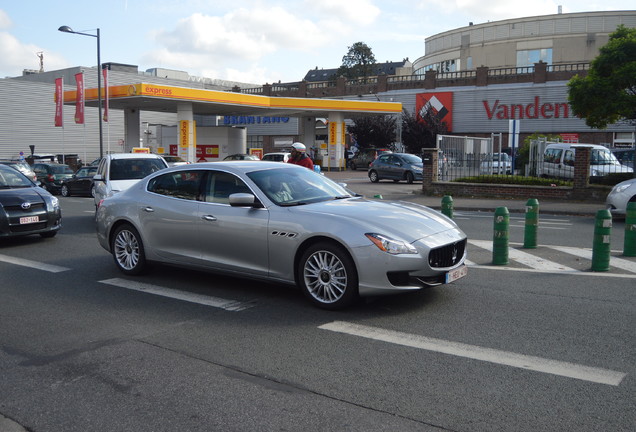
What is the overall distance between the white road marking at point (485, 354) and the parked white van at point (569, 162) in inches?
706

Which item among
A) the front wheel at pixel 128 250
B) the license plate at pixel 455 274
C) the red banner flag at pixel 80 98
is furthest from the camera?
the red banner flag at pixel 80 98

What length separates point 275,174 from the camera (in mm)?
7500

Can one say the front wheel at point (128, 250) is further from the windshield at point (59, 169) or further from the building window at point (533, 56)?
the building window at point (533, 56)

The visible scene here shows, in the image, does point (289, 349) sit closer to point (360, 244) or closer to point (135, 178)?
point (360, 244)

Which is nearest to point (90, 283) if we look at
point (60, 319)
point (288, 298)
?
point (60, 319)

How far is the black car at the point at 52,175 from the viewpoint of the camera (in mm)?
27734

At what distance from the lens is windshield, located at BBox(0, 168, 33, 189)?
39.5 feet

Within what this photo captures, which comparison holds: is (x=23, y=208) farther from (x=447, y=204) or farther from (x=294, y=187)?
(x=447, y=204)

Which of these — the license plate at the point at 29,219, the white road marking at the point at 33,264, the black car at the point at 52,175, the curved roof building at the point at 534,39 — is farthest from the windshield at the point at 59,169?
the curved roof building at the point at 534,39

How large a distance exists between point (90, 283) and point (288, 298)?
2861mm

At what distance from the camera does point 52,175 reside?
1105 inches

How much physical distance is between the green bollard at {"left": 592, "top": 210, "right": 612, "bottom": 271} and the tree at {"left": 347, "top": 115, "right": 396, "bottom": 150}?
4387 cm

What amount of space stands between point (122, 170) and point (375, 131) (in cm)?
4015

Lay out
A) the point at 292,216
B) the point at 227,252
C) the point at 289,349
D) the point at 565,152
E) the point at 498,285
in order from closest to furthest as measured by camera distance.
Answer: the point at 289,349 < the point at 292,216 < the point at 227,252 < the point at 498,285 < the point at 565,152
